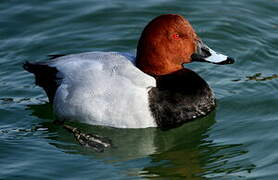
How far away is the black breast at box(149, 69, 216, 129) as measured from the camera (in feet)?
23.3

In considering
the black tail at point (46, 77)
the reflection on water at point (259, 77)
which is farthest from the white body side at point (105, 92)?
the reflection on water at point (259, 77)

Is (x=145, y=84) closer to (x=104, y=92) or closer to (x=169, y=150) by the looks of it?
(x=104, y=92)

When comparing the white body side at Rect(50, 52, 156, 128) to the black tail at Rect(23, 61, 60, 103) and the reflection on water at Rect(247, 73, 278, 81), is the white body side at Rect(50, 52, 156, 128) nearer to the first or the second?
the black tail at Rect(23, 61, 60, 103)

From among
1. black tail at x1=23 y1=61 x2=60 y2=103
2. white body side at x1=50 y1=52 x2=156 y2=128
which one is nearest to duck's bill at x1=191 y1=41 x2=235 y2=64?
white body side at x1=50 y1=52 x2=156 y2=128

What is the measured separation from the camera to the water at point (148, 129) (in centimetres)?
646

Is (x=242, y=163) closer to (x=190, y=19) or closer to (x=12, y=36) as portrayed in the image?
(x=190, y=19)

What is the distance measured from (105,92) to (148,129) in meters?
0.62

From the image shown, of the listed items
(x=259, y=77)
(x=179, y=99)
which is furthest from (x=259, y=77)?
(x=179, y=99)

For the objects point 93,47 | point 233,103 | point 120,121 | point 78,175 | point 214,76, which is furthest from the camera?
point 93,47

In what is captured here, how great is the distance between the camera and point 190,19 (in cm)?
1002

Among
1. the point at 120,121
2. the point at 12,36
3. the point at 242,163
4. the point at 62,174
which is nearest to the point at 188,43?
the point at 120,121

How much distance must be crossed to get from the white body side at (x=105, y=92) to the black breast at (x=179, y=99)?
0.09 m

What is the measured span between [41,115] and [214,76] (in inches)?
90.1

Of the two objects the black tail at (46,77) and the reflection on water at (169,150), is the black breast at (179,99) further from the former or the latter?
the black tail at (46,77)
